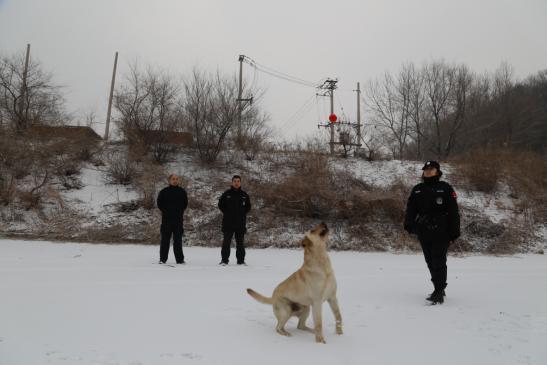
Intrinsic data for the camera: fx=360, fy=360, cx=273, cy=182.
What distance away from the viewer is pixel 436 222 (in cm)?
524

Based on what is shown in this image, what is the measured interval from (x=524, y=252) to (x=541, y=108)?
23628 millimetres

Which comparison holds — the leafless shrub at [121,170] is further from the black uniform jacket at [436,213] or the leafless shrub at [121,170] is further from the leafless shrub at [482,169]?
the leafless shrub at [482,169]

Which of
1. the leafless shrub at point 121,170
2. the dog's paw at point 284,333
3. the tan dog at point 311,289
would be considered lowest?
the dog's paw at point 284,333

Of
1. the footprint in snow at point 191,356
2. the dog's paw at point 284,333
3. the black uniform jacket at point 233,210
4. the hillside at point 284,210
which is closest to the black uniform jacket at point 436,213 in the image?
the dog's paw at point 284,333

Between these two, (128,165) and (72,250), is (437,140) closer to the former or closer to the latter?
(128,165)

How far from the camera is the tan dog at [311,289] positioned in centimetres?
356

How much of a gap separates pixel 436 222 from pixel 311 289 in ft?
8.66

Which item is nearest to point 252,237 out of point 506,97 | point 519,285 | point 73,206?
point 73,206

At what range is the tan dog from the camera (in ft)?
11.7

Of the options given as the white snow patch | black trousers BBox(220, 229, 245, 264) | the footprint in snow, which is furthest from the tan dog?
the white snow patch

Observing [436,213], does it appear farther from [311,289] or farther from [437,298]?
[311,289]

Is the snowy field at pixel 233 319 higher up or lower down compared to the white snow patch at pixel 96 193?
lower down

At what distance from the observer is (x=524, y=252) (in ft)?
42.1

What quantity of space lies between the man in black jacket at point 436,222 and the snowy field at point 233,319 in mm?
438
